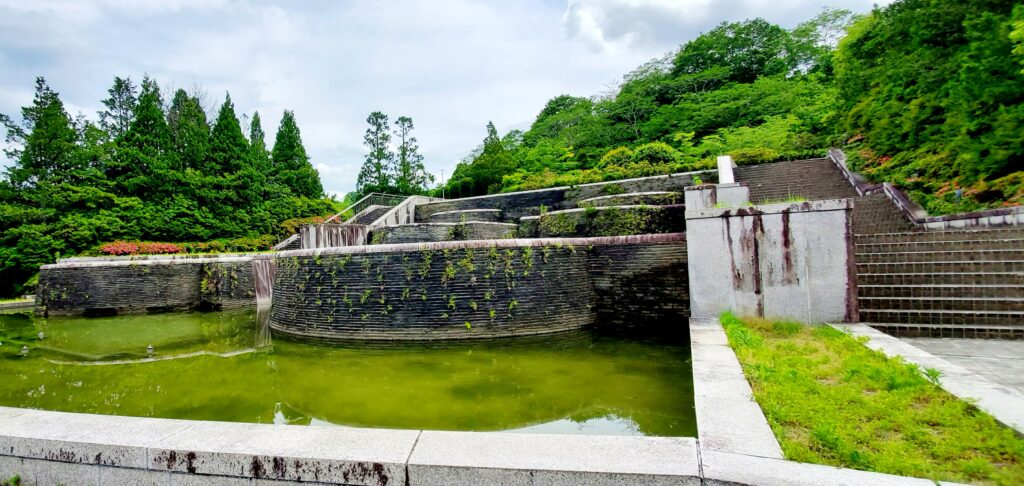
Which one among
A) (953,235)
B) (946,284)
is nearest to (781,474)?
(946,284)

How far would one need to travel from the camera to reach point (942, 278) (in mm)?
5590

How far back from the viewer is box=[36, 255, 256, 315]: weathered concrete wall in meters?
13.4

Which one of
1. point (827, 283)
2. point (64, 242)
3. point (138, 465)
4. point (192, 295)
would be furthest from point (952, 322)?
point (64, 242)

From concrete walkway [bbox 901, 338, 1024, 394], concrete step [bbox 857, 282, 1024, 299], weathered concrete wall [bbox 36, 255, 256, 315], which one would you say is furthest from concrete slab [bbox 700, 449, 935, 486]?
weathered concrete wall [bbox 36, 255, 256, 315]

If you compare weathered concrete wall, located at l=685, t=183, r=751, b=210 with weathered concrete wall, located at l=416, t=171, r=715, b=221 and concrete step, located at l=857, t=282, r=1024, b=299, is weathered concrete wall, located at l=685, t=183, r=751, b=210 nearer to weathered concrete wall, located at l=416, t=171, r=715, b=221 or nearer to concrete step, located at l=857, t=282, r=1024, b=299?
concrete step, located at l=857, t=282, r=1024, b=299

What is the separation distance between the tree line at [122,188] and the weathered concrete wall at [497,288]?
1439cm

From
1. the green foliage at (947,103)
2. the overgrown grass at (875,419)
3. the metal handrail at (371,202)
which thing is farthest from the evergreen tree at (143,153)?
the green foliage at (947,103)

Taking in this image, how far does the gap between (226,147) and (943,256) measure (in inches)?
1077

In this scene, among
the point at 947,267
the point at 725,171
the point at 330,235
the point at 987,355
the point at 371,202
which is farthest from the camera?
the point at 371,202

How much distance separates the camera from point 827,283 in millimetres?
5383

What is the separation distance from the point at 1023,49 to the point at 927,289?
4540mm

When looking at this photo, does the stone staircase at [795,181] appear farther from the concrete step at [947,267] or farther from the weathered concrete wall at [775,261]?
the weathered concrete wall at [775,261]

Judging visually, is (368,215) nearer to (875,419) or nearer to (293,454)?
(293,454)

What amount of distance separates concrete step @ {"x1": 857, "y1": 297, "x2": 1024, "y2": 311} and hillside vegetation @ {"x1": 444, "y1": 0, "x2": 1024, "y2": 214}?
3.28 meters
